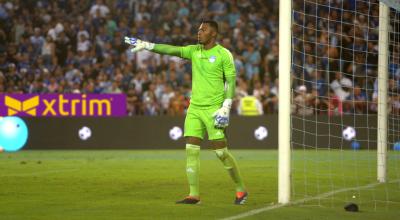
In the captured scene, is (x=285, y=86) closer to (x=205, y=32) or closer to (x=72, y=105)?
(x=205, y=32)

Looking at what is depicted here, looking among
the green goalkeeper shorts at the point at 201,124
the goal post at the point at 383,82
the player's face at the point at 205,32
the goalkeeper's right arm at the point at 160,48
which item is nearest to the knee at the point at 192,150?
the green goalkeeper shorts at the point at 201,124

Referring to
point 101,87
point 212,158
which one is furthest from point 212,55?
point 101,87

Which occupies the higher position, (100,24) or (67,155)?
(100,24)

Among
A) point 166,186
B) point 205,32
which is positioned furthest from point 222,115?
point 166,186

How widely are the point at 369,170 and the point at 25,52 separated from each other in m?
15.1

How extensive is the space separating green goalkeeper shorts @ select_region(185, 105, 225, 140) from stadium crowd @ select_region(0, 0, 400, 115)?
1361 centimetres

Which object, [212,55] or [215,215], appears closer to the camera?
[215,215]

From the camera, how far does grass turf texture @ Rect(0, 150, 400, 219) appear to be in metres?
10.2

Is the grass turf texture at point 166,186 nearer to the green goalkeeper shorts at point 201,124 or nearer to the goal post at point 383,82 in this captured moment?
the goal post at point 383,82

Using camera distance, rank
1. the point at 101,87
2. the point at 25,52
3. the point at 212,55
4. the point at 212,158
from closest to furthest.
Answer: the point at 212,55, the point at 212,158, the point at 101,87, the point at 25,52

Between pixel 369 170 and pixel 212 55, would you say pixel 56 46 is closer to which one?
pixel 369 170

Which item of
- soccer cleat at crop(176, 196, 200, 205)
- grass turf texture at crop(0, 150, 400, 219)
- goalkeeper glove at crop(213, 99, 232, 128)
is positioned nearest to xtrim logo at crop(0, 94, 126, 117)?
grass turf texture at crop(0, 150, 400, 219)

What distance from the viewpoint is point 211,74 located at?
37.1ft

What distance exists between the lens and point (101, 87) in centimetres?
2753
